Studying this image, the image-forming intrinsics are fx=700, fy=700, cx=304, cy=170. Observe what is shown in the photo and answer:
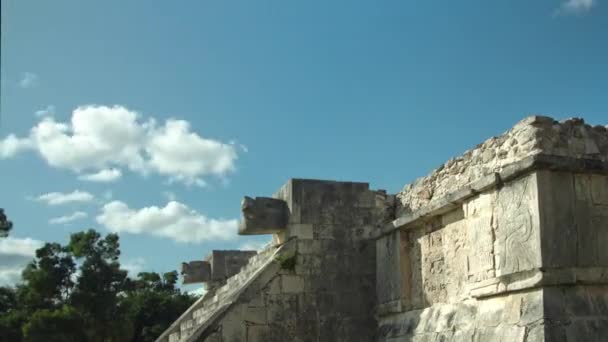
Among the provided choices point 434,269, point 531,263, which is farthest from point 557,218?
point 434,269

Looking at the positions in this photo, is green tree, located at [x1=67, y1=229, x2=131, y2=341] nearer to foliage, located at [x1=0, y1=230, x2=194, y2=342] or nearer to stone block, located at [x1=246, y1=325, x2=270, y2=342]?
foliage, located at [x1=0, y1=230, x2=194, y2=342]

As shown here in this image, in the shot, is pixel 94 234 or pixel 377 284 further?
pixel 94 234

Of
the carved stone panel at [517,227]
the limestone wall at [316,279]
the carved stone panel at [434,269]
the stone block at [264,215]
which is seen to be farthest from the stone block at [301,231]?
the carved stone panel at [517,227]

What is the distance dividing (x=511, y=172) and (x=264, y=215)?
388 centimetres

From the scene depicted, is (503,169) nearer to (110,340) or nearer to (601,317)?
(601,317)

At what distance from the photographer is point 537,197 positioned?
577 cm

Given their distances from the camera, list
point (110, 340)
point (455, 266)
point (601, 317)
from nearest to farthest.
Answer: point (601, 317) < point (455, 266) < point (110, 340)

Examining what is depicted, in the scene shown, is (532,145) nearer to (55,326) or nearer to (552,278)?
(552,278)

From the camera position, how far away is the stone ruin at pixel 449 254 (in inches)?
226

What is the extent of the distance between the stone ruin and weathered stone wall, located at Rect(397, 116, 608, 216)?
0.04 ft

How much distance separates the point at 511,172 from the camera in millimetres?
6031

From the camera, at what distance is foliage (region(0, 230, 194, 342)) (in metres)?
24.6

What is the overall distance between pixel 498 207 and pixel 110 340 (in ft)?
74.8

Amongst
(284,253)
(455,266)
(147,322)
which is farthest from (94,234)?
(455,266)
